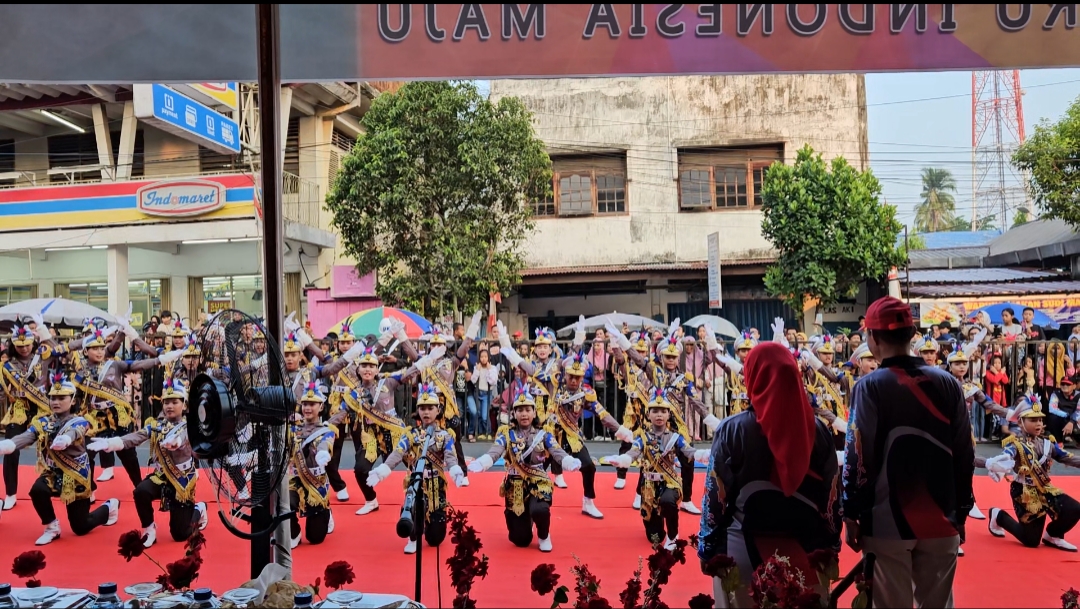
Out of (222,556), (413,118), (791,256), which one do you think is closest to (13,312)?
(413,118)

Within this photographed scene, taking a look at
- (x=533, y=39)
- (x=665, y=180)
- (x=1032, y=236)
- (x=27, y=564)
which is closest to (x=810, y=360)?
(x=533, y=39)

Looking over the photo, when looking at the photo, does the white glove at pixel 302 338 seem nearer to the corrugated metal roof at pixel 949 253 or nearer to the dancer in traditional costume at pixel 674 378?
the dancer in traditional costume at pixel 674 378

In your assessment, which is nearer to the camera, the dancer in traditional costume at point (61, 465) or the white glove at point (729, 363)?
the dancer in traditional costume at point (61, 465)

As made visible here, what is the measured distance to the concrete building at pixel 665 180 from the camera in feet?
57.6

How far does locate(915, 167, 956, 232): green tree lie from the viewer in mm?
37594

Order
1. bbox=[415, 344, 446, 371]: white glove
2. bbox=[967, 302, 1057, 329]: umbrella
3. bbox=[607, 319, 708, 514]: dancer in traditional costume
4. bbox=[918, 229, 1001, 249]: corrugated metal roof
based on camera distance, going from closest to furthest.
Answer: bbox=[607, 319, 708, 514]: dancer in traditional costume
bbox=[415, 344, 446, 371]: white glove
bbox=[967, 302, 1057, 329]: umbrella
bbox=[918, 229, 1001, 249]: corrugated metal roof

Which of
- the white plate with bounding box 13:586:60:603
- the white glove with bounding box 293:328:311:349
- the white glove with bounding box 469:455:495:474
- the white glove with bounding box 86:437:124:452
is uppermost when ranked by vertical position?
the white glove with bounding box 293:328:311:349

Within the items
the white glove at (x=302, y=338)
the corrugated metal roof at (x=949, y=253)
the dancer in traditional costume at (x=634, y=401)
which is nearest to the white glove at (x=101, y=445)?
the white glove at (x=302, y=338)

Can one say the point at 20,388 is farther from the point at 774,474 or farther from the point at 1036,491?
the point at 1036,491

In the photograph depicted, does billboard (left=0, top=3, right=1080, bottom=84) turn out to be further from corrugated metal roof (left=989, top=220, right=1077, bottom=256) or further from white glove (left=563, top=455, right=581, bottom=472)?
corrugated metal roof (left=989, top=220, right=1077, bottom=256)

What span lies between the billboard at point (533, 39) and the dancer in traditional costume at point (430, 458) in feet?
12.4

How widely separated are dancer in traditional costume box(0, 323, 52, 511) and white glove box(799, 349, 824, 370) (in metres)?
7.05

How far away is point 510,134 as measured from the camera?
1424 cm

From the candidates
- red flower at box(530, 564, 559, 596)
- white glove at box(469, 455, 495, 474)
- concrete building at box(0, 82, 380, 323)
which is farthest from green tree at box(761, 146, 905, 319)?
red flower at box(530, 564, 559, 596)
